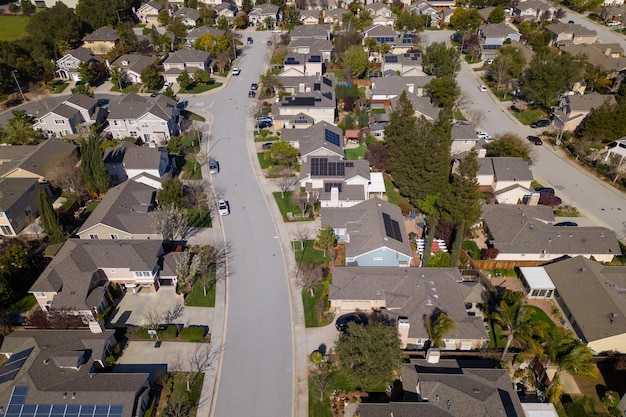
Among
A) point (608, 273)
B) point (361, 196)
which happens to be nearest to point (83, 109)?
point (361, 196)

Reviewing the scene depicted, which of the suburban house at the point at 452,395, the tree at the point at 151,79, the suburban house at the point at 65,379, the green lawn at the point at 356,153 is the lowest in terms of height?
Answer: the suburban house at the point at 65,379

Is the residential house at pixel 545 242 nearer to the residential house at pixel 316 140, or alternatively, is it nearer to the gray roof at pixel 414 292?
the gray roof at pixel 414 292

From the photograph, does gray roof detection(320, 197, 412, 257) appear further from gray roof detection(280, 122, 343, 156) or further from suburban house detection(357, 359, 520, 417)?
suburban house detection(357, 359, 520, 417)

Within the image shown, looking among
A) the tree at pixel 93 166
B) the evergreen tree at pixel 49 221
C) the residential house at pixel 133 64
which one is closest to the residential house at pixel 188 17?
the residential house at pixel 133 64

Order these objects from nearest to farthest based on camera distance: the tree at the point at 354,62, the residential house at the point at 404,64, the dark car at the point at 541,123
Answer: the dark car at the point at 541,123 → the residential house at the point at 404,64 → the tree at the point at 354,62

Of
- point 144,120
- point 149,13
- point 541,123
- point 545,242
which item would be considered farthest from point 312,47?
point 545,242

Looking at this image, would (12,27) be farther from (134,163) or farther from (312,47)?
(134,163)

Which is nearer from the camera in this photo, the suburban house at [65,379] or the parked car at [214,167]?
the suburban house at [65,379]

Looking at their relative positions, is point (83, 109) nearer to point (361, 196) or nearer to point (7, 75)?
point (7, 75)
